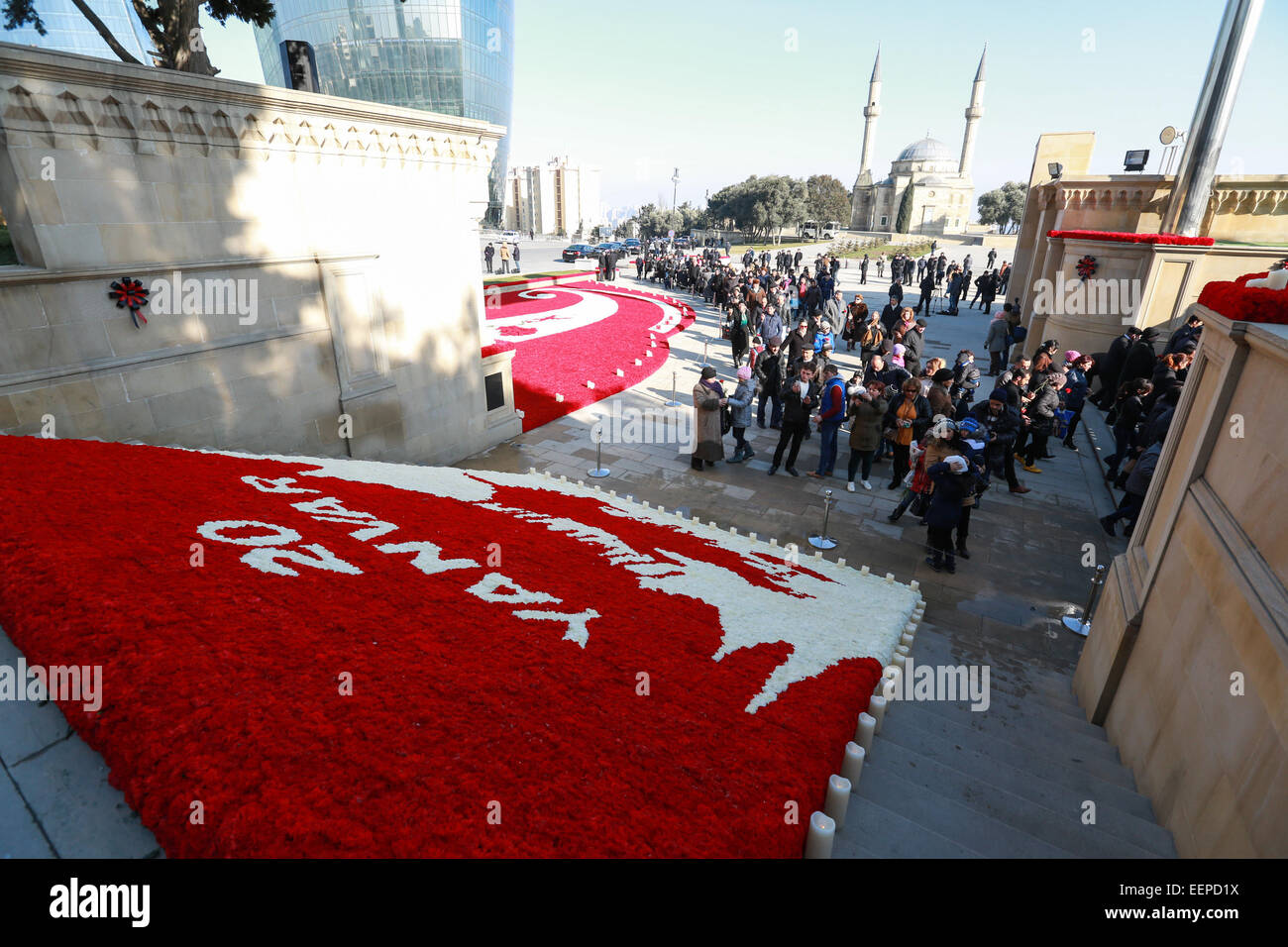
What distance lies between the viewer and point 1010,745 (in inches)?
183

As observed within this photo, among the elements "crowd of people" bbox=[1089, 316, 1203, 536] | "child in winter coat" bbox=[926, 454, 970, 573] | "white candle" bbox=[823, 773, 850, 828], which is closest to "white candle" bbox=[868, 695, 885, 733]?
"white candle" bbox=[823, 773, 850, 828]

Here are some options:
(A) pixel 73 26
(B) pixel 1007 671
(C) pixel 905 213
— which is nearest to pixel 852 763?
(B) pixel 1007 671

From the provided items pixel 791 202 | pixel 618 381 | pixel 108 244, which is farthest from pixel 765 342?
pixel 791 202

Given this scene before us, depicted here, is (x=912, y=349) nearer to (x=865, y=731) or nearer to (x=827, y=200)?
(x=865, y=731)

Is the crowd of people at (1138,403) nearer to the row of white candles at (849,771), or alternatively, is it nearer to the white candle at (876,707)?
the row of white candles at (849,771)

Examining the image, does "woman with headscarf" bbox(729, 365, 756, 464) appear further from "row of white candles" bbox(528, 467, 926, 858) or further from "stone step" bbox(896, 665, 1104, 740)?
"row of white candles" bbox(528, 467, 926, 858)

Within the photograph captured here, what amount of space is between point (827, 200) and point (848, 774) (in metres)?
90.8

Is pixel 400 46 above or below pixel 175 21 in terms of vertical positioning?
above

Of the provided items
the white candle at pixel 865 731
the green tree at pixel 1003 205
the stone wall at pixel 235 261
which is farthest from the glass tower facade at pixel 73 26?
the green tree at pixel 1003 205

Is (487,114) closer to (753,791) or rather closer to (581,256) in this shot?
(581,256)

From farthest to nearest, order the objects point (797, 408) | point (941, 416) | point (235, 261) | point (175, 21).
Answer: point (175, 21) → point (797, 408) → point (941, 416) → point (235, 261)

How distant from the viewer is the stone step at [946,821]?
3262 mm

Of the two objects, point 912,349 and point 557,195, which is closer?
point 912,349
